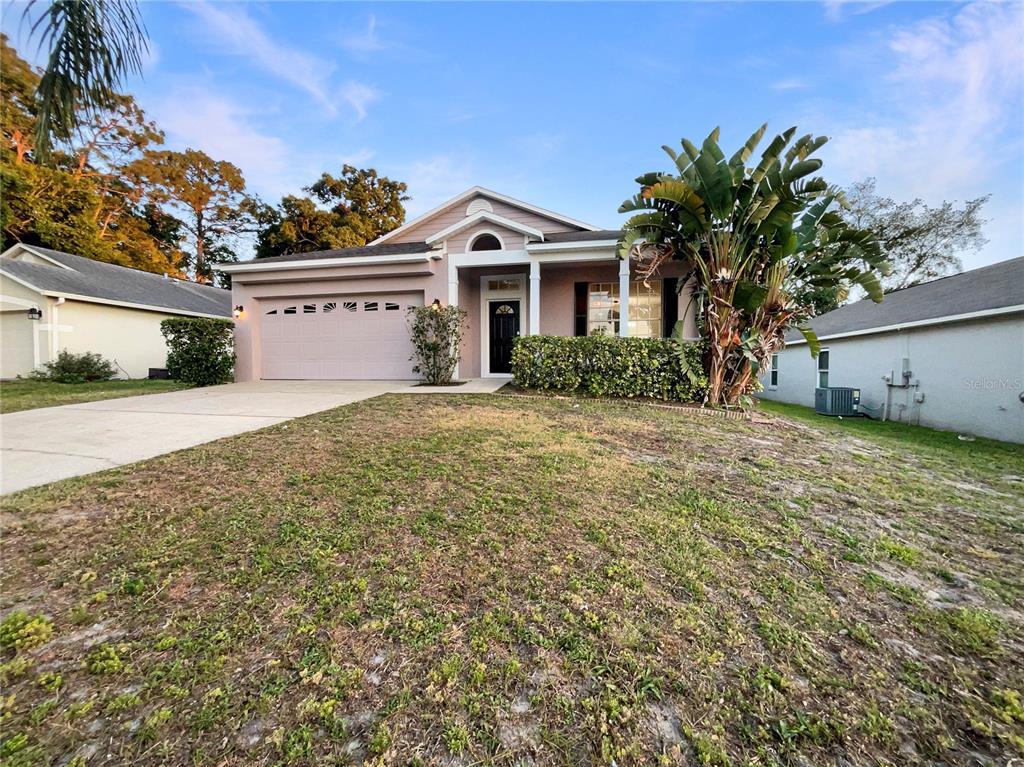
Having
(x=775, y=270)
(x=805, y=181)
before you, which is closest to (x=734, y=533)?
(x=775, y=270)

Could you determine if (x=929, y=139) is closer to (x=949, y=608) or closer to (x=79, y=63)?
(x=949, y=608)

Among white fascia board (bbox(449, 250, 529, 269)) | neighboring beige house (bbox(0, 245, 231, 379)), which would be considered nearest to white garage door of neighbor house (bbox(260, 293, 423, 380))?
white fascia board (bbox(449, 250, 529, 269))

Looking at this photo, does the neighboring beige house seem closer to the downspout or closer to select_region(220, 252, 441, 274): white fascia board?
the downspout

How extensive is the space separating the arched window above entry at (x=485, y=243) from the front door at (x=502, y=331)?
152 centimetres

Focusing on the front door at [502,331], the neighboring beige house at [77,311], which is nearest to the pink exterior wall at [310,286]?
the front door at [502,331]

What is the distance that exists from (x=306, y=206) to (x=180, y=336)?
1606cm

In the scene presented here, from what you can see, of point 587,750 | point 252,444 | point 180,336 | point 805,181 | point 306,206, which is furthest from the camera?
point 306,206

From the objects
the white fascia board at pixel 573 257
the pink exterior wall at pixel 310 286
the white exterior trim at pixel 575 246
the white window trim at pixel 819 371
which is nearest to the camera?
the white exterior trim at pixel 575 246

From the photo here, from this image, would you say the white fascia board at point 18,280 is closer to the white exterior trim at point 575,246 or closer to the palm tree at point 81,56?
the palm tree at point 81,56

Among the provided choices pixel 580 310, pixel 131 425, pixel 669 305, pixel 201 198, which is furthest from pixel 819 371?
pixel 201 198

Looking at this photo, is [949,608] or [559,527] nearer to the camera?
[949,608]

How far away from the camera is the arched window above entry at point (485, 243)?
10355 millimetres

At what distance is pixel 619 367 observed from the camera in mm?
7812

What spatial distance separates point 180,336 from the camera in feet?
33.0
